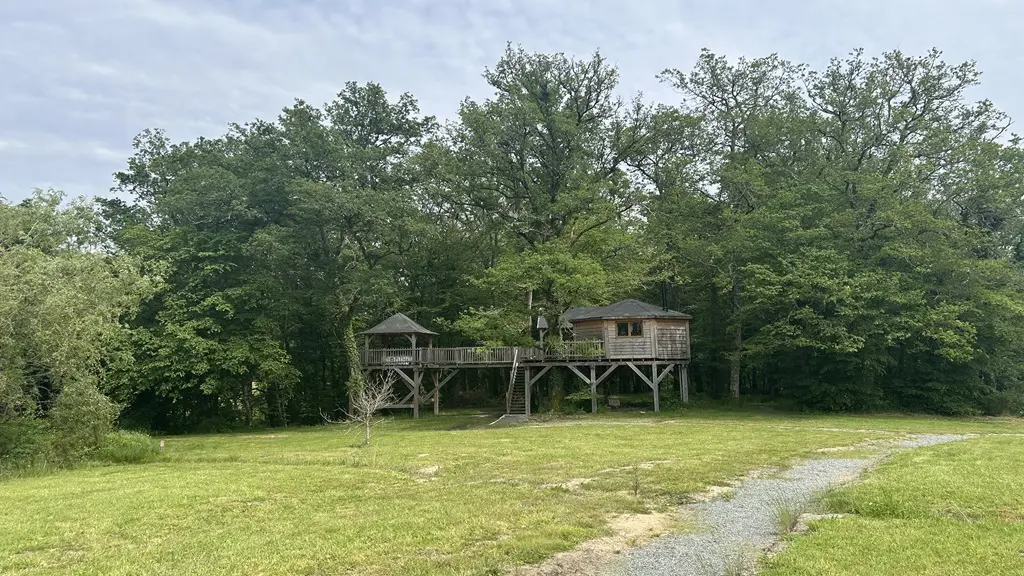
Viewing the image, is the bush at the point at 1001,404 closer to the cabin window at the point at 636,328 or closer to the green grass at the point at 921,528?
the cabin window at the point at 636,328

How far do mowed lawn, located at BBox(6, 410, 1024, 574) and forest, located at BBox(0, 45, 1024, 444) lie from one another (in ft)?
31.4

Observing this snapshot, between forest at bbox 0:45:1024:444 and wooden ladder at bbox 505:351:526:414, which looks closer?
forest at bbox 0:45:1024:444

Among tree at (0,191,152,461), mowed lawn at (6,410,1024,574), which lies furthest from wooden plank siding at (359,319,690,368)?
tree at (0,191,152,461)

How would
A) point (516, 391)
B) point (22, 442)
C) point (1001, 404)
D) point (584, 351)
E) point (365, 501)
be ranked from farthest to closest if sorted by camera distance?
point (516, 391)
point (584, 351)
point (1001, 404)
point (22, 442)
point (365, 501)

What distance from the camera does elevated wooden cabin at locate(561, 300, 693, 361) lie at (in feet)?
91.8

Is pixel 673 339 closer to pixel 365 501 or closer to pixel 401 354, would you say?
pixel 401 354

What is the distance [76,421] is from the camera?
14352 mm

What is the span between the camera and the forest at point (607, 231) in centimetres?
2555

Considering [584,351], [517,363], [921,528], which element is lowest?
[921,528]

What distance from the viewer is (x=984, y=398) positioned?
1019 inches

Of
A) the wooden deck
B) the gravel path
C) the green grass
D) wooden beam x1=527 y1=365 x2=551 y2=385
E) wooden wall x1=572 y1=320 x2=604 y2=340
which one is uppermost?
wooden wall x1=572 y1=320 x2=604 y2=340

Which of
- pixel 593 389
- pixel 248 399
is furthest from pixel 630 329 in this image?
pixel 248 399

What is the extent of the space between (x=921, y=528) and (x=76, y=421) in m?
15.9

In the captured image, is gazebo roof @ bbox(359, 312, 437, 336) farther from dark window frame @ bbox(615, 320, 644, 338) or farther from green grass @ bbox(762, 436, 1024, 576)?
green grass @ bbox(762, 436, 1024, 576)
